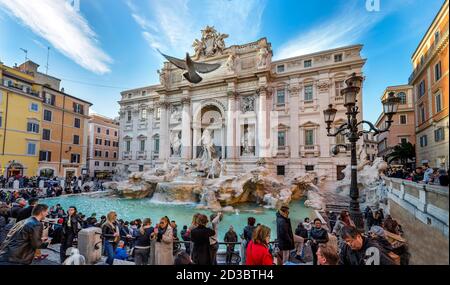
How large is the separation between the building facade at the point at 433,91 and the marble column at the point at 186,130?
14942 millimetres

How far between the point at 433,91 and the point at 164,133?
17651 millimetres

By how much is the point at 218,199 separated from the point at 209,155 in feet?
15.8

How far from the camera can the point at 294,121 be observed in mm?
14047

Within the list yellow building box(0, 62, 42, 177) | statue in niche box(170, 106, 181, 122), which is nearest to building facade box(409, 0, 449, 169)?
yellow building box(0, 62, 42, 177)

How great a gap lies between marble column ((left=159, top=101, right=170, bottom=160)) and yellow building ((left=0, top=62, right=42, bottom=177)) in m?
9.85

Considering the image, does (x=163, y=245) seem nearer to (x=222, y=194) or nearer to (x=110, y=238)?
(x=110, y=238)

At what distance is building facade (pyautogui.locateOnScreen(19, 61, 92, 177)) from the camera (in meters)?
7.28

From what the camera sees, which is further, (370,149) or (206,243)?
(370,149)

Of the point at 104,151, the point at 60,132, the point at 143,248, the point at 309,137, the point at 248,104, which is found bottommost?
the point at 143,248

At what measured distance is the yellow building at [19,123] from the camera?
609cm

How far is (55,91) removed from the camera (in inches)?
275

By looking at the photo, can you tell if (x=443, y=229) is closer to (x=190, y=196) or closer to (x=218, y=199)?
(x=218, y=199)

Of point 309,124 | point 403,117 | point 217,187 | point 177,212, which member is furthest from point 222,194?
point 309,124
